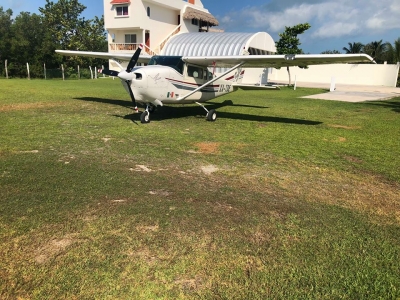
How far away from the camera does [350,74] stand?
4606 centimetres

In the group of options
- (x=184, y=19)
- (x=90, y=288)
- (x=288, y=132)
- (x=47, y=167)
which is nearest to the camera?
(x=90, y=288)

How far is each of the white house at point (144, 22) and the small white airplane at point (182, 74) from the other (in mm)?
29511

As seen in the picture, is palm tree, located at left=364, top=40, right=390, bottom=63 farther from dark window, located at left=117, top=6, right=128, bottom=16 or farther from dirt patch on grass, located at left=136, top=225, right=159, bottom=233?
dirt patch on grass, located at left=136, top=225, right=159, bottom=233

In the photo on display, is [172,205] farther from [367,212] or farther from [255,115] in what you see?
[255,115]

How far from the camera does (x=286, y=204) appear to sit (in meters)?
4.63

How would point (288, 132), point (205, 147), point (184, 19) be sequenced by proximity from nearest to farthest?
point (205, 147), point (288, 132), point (184, 19)

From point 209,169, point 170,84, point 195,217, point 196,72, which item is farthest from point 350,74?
point 195,217

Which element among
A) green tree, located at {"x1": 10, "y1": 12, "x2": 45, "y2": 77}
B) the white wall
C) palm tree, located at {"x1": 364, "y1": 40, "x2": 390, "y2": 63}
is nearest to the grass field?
green tree, located at {"x1": 10, "y1": 12, "x2": 45, "y2": 77}

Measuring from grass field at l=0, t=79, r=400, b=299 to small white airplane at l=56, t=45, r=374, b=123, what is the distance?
1879 mm

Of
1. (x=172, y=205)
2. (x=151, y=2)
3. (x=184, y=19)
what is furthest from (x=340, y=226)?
(x=184, y=19)

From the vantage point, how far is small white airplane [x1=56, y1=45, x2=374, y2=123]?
30.8 feet

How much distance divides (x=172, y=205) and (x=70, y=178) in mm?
2012

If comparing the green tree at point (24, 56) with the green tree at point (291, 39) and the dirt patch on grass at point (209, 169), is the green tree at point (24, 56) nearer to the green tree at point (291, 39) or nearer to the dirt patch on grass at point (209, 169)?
the green tree at point (291, 39)

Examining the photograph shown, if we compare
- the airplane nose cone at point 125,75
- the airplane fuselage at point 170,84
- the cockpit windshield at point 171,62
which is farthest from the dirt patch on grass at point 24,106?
the airplane nose cone at point 125,75
